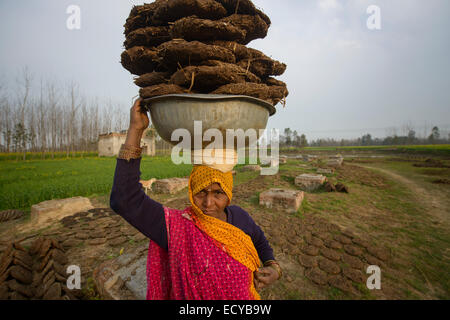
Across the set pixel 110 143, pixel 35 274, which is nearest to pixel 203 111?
pixel 35 274

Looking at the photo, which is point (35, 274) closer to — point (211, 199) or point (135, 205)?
point (135, 205)

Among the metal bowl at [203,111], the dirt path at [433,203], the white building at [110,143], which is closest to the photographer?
the metal bowl at [203,111]

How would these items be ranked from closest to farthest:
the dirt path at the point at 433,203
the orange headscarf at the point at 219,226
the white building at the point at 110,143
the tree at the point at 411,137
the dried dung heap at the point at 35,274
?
the orange headscarf at the point at 219,226 < the dried dung heap at the point at 35,274 < the dirt path at the point at 433,203 < the white building at the point at 110,143 < the tree at the point at 411,137

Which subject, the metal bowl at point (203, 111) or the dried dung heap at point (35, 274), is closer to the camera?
the metal bowl at point (203, 111)

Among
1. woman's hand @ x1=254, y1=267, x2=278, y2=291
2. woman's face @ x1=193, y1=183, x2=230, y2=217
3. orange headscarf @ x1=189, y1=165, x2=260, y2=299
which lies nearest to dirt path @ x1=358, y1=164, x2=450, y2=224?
woman's hand @ x1=254, y1=267, x2=278, y2=291

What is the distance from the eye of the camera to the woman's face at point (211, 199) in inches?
53.6

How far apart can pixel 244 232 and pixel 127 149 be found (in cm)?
111

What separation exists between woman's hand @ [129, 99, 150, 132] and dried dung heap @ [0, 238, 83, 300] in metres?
2.87

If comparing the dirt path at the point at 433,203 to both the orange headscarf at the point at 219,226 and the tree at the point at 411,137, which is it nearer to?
the orange headscarf at the point at 219,226

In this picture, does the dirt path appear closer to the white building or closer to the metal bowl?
the metal bowl

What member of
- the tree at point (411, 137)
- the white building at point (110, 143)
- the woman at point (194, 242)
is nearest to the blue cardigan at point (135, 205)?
the woman at point (194, 242)

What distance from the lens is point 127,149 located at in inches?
42.5

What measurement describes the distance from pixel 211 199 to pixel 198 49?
1.00 metres
